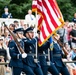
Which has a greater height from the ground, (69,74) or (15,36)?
(15,36)

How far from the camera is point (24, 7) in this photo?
32.1 m

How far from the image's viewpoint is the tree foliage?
31.6 m

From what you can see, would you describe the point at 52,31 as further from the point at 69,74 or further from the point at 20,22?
the point at 20,22

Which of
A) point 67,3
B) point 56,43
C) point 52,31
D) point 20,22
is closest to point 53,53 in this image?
point 56,43

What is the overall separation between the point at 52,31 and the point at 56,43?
5.02ft

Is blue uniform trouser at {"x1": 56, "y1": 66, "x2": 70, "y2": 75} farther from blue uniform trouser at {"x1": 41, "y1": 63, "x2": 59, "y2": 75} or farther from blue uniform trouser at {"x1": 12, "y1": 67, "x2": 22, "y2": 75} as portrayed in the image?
blue uniform trouser at {"x1": 12, "y1": 67, "x2": 22, "y2": 75}

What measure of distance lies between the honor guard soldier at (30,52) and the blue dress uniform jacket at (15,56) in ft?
0.79

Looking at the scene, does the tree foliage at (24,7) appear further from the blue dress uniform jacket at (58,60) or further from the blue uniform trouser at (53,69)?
the blue uniform trouser at (53,69)

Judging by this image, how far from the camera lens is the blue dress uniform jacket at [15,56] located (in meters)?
15.7

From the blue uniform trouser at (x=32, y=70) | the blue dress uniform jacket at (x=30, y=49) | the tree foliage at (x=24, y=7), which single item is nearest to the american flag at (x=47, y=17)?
the blue dress uniform jacket at (x=30, y=49)

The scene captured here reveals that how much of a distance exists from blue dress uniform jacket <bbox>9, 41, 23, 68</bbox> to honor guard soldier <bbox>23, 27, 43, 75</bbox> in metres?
0.24

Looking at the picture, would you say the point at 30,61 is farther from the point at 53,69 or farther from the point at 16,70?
the point at 53,69

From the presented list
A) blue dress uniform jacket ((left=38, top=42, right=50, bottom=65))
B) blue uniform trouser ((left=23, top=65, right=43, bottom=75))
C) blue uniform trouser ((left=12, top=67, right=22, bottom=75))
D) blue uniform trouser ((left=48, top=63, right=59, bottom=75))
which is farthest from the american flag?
blue uniform trouser ((left=48, top=63, right=59, bottom=75))

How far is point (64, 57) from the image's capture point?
18.8 m
